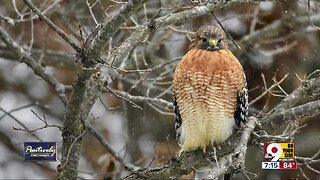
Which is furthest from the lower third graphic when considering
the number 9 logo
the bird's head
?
the bird's head

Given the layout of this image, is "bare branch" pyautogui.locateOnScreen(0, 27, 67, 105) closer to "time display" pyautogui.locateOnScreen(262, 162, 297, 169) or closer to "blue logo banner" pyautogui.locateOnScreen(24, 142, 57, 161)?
"blue logo banner" pyautogui.locateOnScreen(24, 142, 57, 161)

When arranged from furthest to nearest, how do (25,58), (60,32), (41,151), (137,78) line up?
(137,78) < (25,58) < (41,151) < (60,32)

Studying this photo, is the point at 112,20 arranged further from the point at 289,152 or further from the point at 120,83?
the point at 120,83

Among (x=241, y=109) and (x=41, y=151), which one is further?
(x=41, y=151)

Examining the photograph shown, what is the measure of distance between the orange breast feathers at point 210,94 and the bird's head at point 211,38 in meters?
0.04

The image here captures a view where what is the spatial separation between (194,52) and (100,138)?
182 centimetres

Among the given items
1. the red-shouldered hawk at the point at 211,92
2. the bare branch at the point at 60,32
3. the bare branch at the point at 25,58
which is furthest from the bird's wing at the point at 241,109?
the bare branch at the point at 25,58

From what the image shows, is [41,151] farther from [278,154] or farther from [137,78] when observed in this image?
[137,78]

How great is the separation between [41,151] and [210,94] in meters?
1.30

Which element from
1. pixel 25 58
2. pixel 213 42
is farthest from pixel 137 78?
pixel 213 42

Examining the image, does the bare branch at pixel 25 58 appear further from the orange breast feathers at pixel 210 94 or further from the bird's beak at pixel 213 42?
the bird's beak at pixel 213 42

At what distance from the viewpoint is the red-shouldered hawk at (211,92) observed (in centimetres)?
597

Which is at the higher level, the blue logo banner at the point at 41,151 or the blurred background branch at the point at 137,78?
the blurred background branch at the point at 137,78

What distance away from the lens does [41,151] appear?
20.4ft
